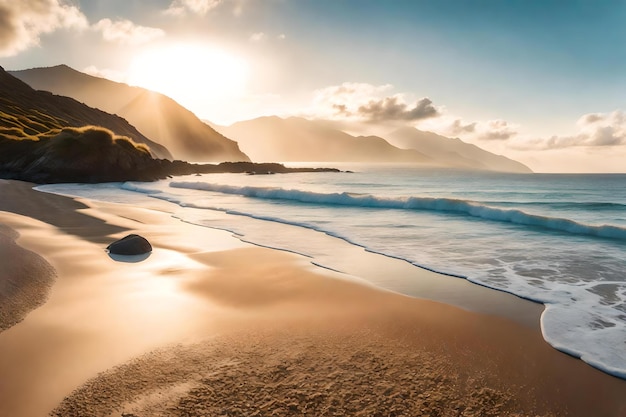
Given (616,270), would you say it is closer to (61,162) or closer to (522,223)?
(522,223)

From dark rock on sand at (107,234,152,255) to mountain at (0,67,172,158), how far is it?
54295 millimetres

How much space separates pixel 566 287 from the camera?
7711mm

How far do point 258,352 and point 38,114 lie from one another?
345ft

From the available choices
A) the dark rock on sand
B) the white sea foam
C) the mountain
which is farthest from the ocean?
the mountain

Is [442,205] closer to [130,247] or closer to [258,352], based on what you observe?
[130,247]

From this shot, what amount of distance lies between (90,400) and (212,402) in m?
1.07

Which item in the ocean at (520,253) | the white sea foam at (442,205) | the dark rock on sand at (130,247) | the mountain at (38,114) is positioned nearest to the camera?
the ocean at (520,253)

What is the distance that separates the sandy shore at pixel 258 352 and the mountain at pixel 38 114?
58034 millimetres

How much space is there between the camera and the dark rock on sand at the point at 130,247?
9070mm

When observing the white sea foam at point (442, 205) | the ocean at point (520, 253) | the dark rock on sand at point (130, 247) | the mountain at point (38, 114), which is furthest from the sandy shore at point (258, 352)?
the mountain at point (38, 114)

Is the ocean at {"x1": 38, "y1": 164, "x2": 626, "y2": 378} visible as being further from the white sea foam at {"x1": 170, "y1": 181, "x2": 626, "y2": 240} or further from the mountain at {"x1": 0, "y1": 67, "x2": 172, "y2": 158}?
the mountain at {"x1": 0, "y1": 67, "x2": 172, "y2": 158}

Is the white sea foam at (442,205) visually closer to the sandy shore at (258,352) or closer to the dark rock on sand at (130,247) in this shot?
the sandy shore at (258,352)

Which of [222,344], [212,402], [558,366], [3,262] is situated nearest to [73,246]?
[3,262]

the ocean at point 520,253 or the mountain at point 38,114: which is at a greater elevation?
the mountain at point 38,114
